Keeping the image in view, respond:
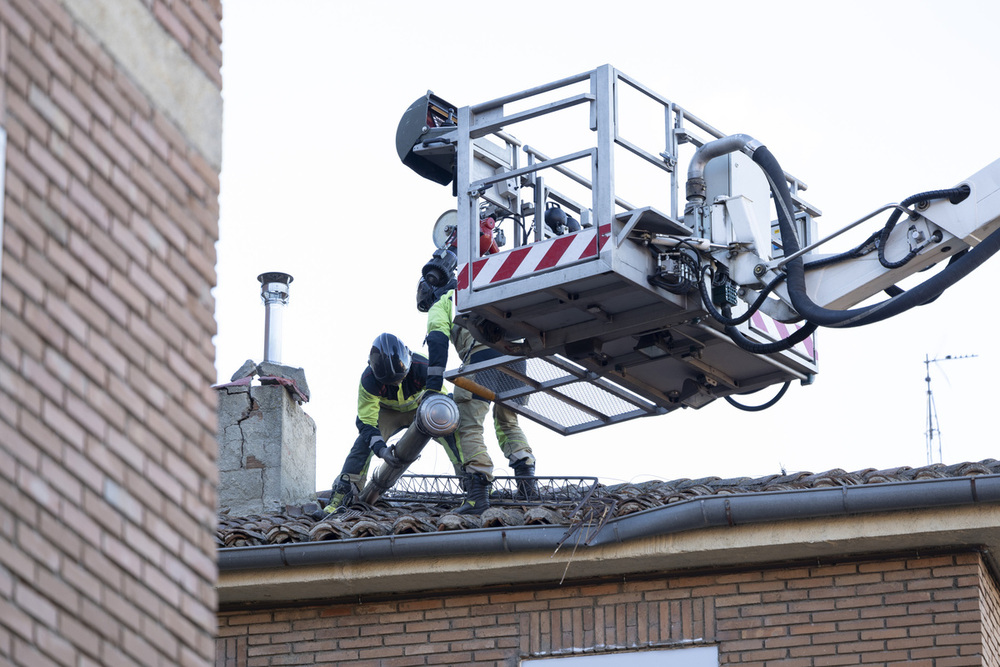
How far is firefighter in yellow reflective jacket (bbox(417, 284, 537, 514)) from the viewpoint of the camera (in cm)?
1280

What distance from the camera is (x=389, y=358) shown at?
13695 mm

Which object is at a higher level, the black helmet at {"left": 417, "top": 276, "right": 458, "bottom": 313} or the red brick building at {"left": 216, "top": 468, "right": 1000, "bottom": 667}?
the black helmet at {"left": 417, "top": 276, "right": 458, "bottom": 313}

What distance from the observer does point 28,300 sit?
4320 mm

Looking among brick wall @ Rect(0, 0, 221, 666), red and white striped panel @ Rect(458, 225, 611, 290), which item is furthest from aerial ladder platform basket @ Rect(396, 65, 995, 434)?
brick wall @ Rect(0, 0, 221, 666)

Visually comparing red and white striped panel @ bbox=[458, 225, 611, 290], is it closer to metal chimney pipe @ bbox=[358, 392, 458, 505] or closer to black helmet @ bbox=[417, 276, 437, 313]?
metal chimney pipe @ bbox=[358, 392, 458, 505]

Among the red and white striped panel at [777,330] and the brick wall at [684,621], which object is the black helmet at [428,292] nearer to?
the red and white striped panel at [777,330]

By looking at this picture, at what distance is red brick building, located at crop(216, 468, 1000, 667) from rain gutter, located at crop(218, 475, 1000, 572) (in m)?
0.01

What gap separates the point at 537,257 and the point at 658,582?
2.09 metres

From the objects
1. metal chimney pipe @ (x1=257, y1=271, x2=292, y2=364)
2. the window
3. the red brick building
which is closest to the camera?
the red brick building

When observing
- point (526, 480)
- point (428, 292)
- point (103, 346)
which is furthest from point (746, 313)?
point (103, 346)

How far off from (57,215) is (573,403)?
293 inches

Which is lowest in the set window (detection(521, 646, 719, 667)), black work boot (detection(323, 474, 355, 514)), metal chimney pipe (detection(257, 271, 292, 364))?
window (detection(521, 646, 719, 667))

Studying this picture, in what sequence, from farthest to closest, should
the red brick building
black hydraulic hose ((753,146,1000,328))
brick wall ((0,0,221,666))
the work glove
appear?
1. the work glove
2. the red brick building
3. black hydraulic hose ((753,146,1000,328))
4. brick wall ((0,0,221,666))

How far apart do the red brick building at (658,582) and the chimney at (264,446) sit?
3.39m
